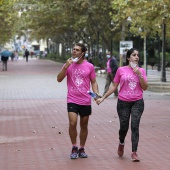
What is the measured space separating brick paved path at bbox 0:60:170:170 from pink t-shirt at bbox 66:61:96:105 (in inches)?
37.3

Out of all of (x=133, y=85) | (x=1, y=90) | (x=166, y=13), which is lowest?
(x=1, y=90)

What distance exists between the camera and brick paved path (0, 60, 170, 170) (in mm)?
9617

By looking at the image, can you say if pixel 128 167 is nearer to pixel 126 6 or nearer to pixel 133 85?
pixel 133 85

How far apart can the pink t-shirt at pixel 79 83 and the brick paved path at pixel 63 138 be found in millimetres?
948

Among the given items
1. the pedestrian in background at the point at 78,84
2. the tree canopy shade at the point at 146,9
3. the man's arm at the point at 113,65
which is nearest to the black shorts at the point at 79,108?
the pedestrian in background at the point at 78,84

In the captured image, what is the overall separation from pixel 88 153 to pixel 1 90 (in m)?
17.9

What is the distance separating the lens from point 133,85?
952cm

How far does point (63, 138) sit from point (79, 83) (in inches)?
120

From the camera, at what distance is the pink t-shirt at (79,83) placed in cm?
977

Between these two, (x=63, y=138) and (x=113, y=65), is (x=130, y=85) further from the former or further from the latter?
(x=113, y=65)

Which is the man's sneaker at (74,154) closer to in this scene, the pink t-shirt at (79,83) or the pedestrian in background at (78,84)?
the pedestrian in background at (78,84)

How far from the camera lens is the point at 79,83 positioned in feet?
32.0

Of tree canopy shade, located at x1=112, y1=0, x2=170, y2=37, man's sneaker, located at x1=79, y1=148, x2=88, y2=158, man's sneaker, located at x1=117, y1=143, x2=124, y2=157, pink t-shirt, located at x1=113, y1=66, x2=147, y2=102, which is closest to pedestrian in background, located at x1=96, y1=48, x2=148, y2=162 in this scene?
pink t-shirt, located at x1=113, y1=66, x2=147, y2=102

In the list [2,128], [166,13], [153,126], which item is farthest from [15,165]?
[166,13]
